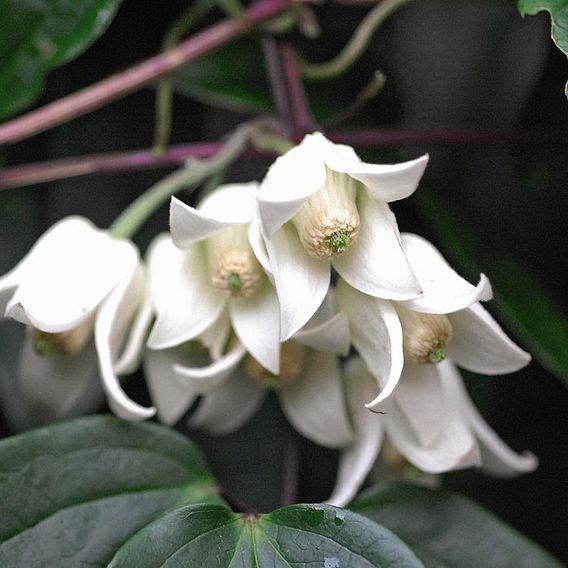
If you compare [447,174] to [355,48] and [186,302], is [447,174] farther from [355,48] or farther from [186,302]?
[186,302]

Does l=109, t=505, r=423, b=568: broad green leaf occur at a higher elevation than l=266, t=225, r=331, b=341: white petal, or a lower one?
lower

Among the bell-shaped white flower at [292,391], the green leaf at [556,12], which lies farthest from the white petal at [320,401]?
the green leaf at [556,12]

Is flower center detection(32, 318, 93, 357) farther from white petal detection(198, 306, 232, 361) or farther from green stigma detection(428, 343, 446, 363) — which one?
green stigma detection(428, 343, 446, 363)

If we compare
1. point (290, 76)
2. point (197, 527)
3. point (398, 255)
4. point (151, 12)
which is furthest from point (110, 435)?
point (151, 12)

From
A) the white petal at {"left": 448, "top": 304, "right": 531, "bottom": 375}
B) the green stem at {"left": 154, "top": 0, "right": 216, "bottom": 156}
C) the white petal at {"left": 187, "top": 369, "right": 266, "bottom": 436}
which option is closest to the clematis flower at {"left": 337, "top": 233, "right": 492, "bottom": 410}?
the white petal at {"left": 448, "top": 304, "right": 531, "bottom": 375}

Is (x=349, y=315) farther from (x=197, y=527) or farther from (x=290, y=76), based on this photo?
(x=290, y=76)

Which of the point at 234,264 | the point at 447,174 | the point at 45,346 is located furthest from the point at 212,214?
the point at 447,174
